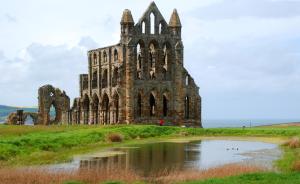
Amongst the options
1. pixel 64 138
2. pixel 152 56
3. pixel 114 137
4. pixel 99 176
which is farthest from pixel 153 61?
pixel 99 176

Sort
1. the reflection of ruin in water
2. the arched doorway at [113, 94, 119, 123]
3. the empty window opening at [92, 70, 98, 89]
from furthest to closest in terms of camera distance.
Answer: the empty window opening at [92, 70, 98, 89], the arched doorway at [113, 94, 119, 123], the reflection of ruin in water

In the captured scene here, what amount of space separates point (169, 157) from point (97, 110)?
2036 inches

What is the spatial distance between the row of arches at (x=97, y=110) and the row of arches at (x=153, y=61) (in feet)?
19.1

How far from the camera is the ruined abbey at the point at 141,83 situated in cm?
8319

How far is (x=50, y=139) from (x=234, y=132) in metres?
28.9

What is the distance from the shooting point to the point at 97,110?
300 feet

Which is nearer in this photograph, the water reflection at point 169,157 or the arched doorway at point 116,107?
the water reflection at point 169,157

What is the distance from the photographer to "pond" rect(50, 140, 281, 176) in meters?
34.7

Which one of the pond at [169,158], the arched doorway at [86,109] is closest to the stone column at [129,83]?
the arched doorway at [86,109]

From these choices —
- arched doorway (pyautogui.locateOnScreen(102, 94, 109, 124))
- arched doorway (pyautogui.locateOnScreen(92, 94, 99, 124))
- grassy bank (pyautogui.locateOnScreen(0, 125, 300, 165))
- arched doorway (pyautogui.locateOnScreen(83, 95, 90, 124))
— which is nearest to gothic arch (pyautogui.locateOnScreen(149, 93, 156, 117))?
arched doorway (pyautogui.locateOnScreen(102, 94, 109, 124))

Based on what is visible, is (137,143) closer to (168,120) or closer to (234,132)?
(234,132)

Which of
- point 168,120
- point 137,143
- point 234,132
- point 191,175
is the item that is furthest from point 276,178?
point 168,120

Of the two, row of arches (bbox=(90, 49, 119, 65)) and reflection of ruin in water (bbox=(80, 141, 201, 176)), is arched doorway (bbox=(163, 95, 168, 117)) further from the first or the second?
reflection of ruin in water (bbox=(80, 141, 201, 176))

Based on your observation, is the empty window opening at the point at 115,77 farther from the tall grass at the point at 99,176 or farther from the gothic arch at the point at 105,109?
the tall grass at the point at 99,176
